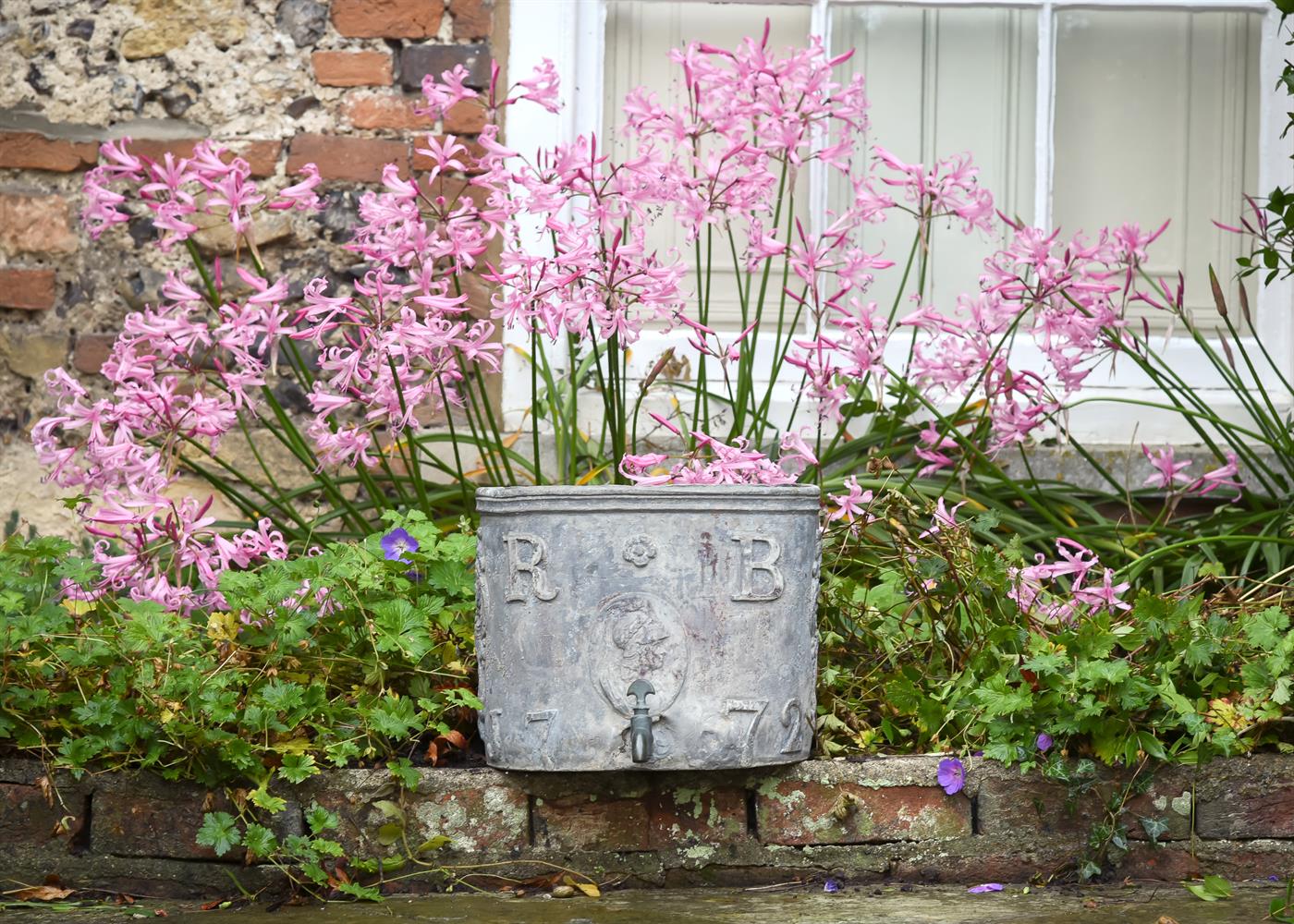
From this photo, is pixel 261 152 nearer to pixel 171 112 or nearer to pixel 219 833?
pixel 171 112

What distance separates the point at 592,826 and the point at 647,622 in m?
0.32

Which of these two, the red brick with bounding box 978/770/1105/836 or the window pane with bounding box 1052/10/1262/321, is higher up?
the window pane with bounding box 1052/10/1262/321

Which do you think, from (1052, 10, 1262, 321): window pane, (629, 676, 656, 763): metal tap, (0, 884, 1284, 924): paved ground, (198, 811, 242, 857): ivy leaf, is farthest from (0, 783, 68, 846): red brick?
(1052, 10, 1262, 321): window pane

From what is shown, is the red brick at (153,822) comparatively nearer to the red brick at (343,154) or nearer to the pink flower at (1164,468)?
the red brick at (343,154)

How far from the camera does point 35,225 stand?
9.95 feet

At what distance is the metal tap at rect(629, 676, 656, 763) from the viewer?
1.92m

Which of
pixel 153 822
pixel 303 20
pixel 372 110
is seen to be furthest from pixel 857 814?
pixel 303 20

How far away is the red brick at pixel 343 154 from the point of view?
300cm

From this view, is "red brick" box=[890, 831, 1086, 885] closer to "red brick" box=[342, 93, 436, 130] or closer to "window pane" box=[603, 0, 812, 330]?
"window pane" box=[603, 0, 812, 330]

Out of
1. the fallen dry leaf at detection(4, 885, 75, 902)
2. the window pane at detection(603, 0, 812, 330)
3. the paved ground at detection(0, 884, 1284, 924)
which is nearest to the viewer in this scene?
the paved ground at detection(0, 884, 1284, 924)

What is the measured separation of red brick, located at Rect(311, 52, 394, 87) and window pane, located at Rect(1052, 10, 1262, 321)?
1494 mm

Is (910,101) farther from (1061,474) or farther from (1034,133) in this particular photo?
(1061,474)

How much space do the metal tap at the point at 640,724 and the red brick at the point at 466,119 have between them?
1.46 m

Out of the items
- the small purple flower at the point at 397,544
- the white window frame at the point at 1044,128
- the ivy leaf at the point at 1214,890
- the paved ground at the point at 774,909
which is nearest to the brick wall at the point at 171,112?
the white window frame at the point at 1044,128
